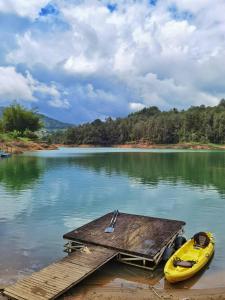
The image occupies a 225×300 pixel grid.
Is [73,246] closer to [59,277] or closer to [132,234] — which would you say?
[132,234]

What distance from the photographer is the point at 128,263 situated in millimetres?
15297

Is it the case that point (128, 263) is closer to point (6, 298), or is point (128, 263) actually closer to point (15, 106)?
point (6, 298)

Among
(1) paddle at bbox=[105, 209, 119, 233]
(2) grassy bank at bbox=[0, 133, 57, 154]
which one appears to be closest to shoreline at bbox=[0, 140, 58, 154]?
(2) grassy bank at bbox=[0, 133, 57, 154]

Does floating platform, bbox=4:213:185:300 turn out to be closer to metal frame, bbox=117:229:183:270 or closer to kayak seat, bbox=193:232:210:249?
metal frame, bbox=117:229:183:270

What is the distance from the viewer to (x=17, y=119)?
5408 inches

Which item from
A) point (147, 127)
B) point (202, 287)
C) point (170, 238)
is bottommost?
point (202, 287)

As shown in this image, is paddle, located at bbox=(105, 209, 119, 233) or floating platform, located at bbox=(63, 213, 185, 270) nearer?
floating platform, located at bbox=(63, 213, 185, 270)

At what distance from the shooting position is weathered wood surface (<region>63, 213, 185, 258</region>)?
15508 mm

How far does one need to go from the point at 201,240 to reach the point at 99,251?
549 centimetres

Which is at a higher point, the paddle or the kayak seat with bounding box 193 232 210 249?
the paddle

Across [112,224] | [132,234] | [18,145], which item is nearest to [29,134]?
[18,145]

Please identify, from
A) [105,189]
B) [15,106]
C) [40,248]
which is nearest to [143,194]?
[105,189]

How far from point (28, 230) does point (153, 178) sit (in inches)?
1097

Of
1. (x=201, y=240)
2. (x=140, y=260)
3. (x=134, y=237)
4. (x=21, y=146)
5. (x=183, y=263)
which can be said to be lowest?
(x=140, y=260)
